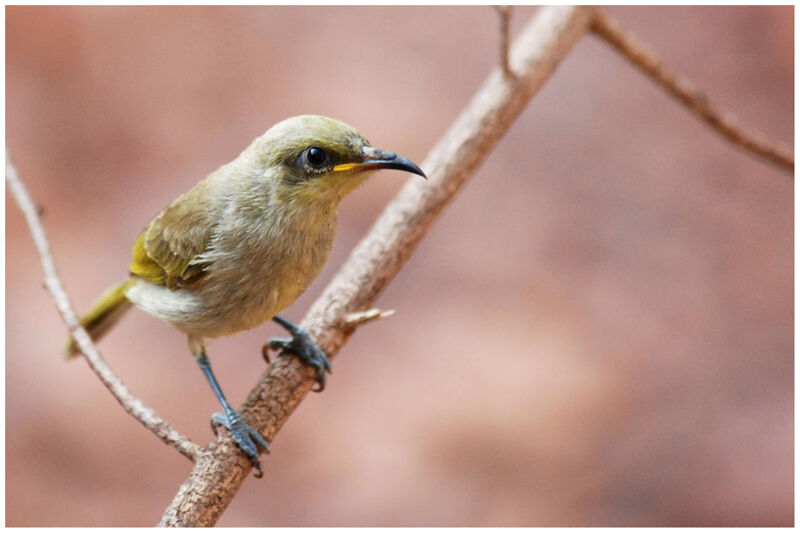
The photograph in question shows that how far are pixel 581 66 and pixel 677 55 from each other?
2.62 feet

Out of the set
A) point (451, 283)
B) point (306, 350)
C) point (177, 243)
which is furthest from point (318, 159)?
point (451, 283)

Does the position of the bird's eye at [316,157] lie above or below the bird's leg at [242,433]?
above

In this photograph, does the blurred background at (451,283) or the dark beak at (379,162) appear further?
the blurred background at (451,283)

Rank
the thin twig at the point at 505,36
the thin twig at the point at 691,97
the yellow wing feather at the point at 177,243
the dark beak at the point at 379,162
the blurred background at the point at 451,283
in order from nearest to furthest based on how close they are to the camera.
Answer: the dark beak at the point at 379,162
the yellow wing feather at the point at 177,243
the thin twig at the point at 505,36
the thin twig at the point at 691,97
the blurred background at the point at 451,283

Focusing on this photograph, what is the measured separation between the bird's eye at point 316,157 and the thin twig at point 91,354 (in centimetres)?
101

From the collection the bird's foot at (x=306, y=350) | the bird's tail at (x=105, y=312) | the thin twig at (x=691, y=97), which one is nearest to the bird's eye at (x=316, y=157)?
the bird's foot at (x=306, y=350)

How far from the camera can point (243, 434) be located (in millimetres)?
2695

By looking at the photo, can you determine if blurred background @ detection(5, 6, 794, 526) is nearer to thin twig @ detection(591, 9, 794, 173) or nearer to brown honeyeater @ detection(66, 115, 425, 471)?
thin twig @ detection(591, 9, 794, 173)

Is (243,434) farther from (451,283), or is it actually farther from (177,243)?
(451,283)

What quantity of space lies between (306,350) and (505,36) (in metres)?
1.55

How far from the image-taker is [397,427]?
17.8 feet

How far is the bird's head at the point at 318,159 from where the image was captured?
208 cm

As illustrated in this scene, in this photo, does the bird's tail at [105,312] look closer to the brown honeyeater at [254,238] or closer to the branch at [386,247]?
the brown honeyeater at [254,238]

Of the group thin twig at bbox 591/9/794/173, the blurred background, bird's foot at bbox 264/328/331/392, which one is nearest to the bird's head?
bird's foot at bbox 264/328/331/392
